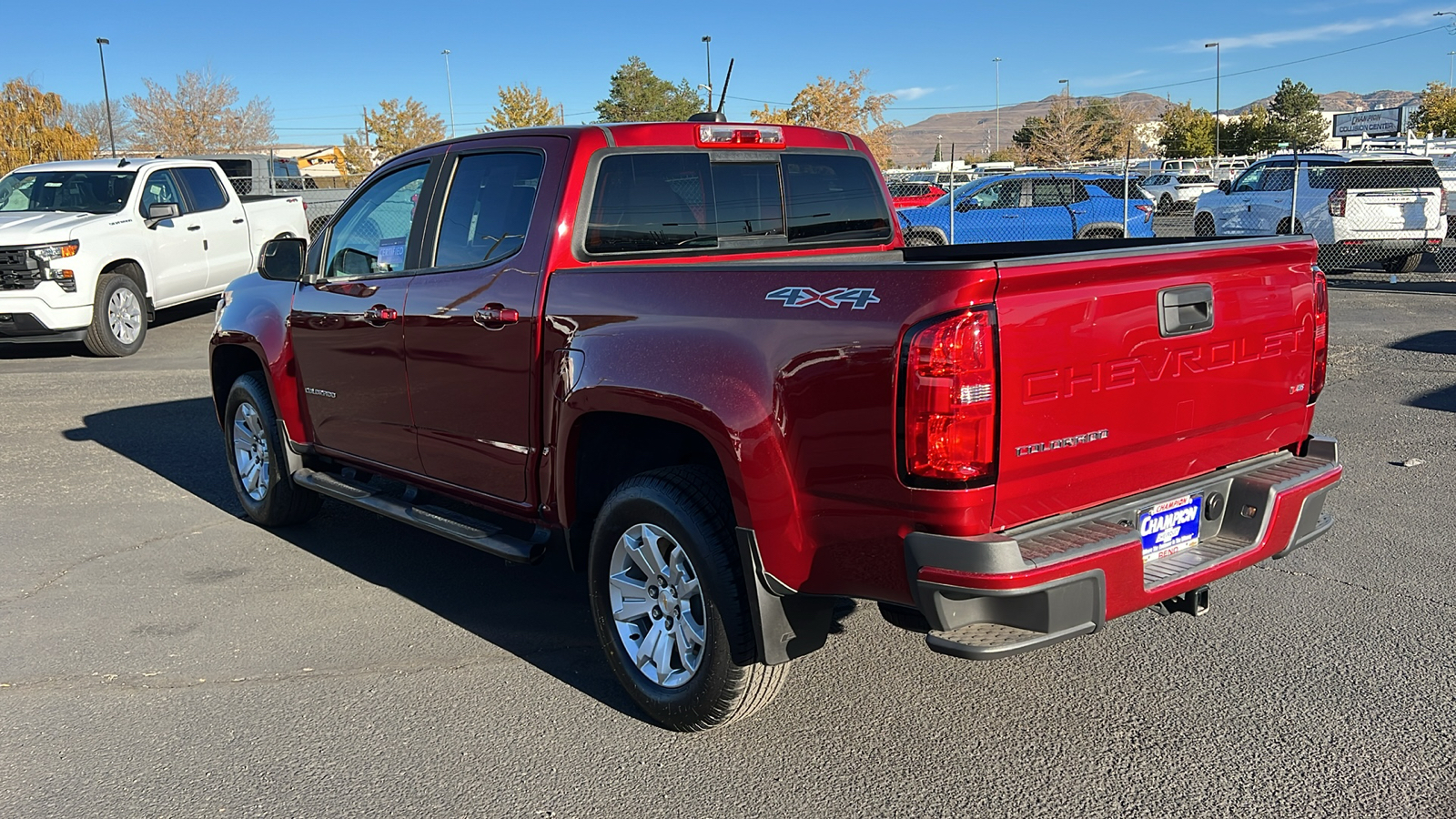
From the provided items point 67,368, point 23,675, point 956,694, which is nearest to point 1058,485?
point 956,694

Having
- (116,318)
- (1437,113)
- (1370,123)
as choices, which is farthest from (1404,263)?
(1437,113)

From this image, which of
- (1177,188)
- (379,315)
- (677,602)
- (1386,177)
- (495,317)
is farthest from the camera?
(1177,188)

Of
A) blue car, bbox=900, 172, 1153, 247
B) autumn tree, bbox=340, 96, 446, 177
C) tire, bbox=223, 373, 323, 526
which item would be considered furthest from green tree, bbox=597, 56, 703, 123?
tire, bbox=223, 373, 323, 526

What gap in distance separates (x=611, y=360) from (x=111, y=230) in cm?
1070

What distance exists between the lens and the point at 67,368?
11781mm

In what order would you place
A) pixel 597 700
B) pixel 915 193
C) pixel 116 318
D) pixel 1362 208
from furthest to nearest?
pixel 915 193, pixel 1362 208, pixel 116 318, pixel 597 700

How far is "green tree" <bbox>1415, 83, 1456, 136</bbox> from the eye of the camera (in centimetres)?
6538

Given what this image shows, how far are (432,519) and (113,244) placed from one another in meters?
9.51

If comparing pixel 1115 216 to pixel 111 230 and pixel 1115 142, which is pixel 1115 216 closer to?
pixel 111 230

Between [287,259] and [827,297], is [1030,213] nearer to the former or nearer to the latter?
[287,259]

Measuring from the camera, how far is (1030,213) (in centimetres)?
1830

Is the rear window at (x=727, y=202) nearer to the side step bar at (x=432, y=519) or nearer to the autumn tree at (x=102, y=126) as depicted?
the side step bar at (x=432, y=519)

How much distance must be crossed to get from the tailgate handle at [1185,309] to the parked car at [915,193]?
18678 millimetres

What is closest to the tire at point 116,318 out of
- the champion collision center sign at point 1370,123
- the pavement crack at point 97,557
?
the pavement crack at point 97,557
